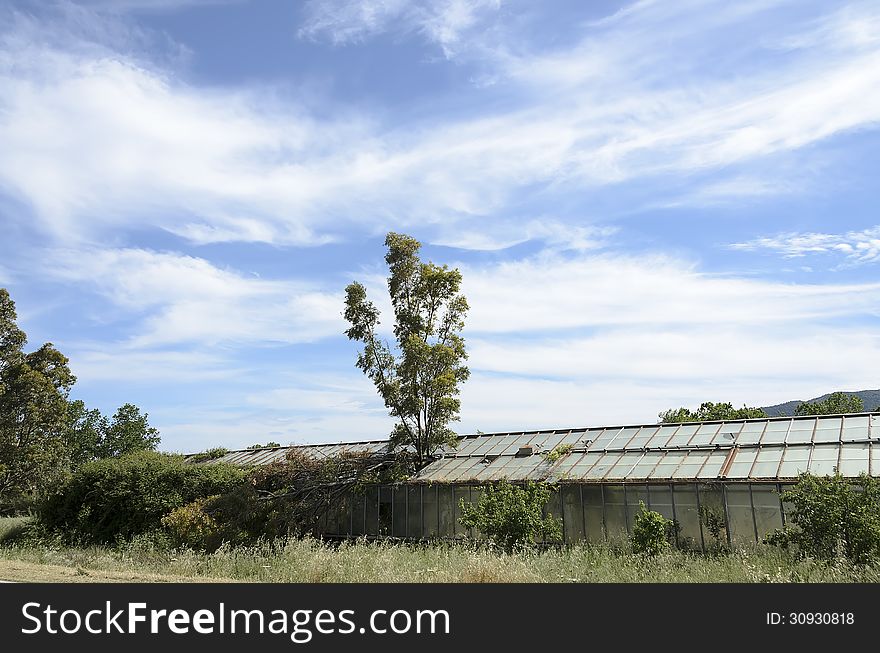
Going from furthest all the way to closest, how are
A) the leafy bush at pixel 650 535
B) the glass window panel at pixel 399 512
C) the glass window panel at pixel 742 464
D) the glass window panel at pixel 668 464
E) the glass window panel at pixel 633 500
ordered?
1. the glass window panel at pixel 399 512
2. the glass window panel at pixel 668 464
3. the glass window panel at pixel 633 500
4. the glass window panel at pixel 742 464
5. the leafy bush at pixel 650 535

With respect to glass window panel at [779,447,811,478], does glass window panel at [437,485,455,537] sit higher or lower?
lower

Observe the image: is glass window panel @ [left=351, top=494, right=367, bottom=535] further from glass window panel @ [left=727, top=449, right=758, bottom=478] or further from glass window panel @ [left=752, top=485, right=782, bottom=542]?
glass window panel @ [left=752, top=485, right=782, bottom=542]

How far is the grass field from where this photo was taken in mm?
14531

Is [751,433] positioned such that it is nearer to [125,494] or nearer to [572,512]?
[572,512]

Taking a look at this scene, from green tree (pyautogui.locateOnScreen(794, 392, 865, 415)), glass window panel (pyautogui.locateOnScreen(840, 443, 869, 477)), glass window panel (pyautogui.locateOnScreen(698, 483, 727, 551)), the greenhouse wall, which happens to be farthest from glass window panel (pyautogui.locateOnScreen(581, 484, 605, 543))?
green tree (pyautogui.locateOnScreen(794, 392, 865, 415))

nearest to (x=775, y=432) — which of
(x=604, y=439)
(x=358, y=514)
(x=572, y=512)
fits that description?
(x=604, y=439)

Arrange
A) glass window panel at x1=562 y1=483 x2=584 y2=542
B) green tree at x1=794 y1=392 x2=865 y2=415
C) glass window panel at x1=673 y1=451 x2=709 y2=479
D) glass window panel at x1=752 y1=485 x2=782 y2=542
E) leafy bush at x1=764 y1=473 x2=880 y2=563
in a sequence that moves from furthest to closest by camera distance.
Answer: green tree at x1=794 y1=392 x2=865 y2=415 < glass window panel at x1=562 y1=483 x2=584 y2=542 < glass window panel at x1=673 y1=451 x2=709 y2=479 < glass window panel at x1=752 y1=485 x2=782 y2=542 < leafy bush at x1=764 y1=473 x2=880 y2=563

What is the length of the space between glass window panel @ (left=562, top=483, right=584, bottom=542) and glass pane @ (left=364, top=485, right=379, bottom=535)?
8972 millimetres

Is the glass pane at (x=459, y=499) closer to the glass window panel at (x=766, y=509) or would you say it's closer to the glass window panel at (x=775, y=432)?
the glass window panel at (x=766, y=509)

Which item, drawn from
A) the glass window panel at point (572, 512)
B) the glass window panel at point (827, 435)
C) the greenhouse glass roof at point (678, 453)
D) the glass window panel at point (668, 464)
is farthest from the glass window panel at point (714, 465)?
the glass window panel at point (572, 512)

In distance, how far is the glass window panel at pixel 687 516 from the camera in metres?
21.2

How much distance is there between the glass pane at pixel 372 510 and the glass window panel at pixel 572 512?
29.4 feet
